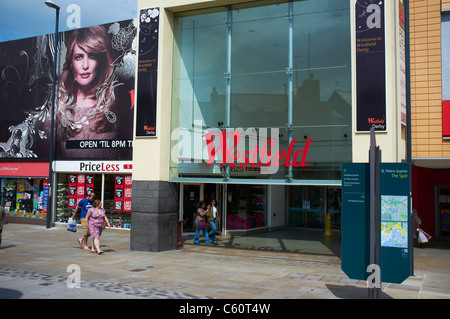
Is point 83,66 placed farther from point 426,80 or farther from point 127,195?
point 426,80

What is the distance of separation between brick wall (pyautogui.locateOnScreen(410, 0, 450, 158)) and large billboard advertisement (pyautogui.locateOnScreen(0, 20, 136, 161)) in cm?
1118

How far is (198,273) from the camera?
34.0 ft

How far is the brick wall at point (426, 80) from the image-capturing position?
46.2ft

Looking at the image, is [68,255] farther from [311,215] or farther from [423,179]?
[423,179]

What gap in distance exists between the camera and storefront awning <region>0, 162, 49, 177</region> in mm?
20906

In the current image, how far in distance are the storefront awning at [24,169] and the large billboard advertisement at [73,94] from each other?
14.4 inches

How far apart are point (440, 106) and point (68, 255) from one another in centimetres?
1248

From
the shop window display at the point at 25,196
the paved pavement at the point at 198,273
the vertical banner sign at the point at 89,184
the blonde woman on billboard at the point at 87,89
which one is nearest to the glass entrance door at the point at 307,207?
the paved pavement at the point at 198,273

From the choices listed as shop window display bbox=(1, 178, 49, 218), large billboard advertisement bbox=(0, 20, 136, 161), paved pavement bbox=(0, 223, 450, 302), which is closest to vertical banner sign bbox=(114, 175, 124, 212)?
large billboard advertisement bbox=(0, 20, 136, 161)

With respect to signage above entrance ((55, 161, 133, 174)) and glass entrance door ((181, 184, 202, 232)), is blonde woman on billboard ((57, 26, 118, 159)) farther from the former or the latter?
glass entrance door ((181, 184, 202, 232))

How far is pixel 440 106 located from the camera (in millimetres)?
14078

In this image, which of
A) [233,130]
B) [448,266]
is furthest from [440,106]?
[233,130]

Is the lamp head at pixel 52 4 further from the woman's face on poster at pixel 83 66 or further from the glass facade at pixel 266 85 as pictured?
the glass facade at pixel 266 85

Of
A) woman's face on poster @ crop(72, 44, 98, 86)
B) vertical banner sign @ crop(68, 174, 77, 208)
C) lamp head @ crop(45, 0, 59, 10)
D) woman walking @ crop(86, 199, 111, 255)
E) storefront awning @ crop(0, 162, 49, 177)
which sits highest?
lamp head @ crop(45, 0, 59, 10)
